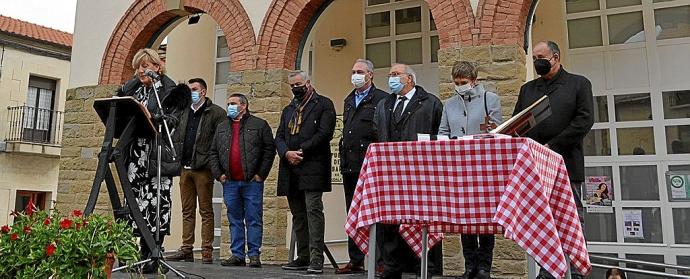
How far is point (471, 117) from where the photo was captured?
507 cm

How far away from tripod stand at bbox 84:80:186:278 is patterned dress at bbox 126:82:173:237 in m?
0.22

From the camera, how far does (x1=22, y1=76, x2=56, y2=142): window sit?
60.4 ft

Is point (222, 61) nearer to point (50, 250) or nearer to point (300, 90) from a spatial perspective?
point (300, 90)

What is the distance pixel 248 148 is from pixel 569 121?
3257 mm

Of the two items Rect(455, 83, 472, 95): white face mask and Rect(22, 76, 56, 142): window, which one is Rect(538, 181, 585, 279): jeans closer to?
Rect(455, 83, 472, 95): white face mask

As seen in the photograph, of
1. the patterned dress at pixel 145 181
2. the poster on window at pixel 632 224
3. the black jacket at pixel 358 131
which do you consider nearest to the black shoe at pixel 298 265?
the black jacket at pixel 358 131

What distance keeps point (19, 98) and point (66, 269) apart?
17826 millimetres

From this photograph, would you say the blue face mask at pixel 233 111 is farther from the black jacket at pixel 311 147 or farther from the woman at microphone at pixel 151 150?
the woman at microphone at pixel 151 150

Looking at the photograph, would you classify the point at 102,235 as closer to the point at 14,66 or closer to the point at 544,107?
the point at 544,107

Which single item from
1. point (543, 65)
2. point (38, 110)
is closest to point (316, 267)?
point (543, 65)

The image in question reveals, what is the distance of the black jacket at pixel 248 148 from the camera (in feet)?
20.3

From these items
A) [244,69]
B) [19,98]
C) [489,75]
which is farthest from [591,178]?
[19,98]

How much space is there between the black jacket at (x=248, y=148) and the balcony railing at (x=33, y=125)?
556 inches

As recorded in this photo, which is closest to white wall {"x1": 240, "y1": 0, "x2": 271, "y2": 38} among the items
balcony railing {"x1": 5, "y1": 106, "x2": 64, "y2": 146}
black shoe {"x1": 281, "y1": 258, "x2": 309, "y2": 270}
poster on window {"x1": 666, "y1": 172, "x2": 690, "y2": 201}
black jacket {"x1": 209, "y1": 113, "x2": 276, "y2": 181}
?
black jacket {"x1": 209, "y1": 113, "x2": 276, "y2": 181}
